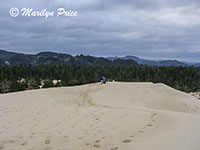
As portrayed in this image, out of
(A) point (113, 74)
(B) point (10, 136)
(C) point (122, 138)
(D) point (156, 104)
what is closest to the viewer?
(C) point (122, 138)

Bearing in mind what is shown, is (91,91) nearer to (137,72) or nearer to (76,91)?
(76,91)

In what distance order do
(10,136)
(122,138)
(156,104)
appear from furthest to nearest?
(156,104) → (10,136) → (122,138)

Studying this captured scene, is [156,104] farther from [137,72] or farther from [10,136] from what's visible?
[137,72]

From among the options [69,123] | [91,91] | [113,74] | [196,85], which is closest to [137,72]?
[113,74]

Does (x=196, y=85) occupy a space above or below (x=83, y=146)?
below

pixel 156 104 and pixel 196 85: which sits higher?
pixel 156 104

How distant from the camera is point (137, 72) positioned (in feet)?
255

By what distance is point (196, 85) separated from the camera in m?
68.0

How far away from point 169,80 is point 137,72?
13.4 m

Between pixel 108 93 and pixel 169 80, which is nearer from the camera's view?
pixel 108 93

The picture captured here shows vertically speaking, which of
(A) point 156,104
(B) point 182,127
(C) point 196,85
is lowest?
(C) point 196,85

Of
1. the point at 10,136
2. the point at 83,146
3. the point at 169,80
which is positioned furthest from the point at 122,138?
the point at 169,80

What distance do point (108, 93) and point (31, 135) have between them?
11.9m

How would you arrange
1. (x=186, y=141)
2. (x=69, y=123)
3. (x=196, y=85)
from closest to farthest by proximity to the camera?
(x=186, y=141)
(x=69, y=123)
(x=196, y=85)
